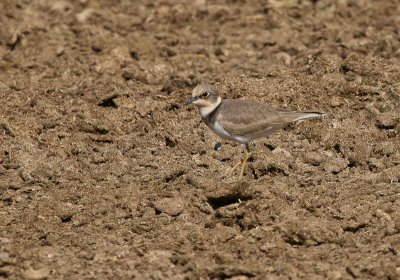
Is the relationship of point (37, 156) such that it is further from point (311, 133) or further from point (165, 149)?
point (311, 133)

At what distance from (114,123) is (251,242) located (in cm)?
306

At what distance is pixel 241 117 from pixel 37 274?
9.74ft

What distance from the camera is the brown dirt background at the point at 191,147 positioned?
737 centimetres

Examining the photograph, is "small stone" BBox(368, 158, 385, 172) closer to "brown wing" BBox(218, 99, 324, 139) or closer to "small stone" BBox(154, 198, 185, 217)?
"brown wing" BBox(218, 99, 324, 139)

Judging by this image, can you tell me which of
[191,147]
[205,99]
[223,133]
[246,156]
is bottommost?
[191,147]

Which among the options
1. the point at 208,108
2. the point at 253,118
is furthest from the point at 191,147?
the point at 253,118

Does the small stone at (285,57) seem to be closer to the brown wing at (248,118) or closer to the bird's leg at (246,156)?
the brown wing at (248,118)

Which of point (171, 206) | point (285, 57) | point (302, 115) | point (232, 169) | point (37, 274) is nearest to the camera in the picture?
point (37, 274)

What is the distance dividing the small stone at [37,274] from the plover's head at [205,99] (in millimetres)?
2815

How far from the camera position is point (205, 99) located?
911 cm

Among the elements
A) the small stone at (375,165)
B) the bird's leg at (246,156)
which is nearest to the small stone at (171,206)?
the bird's leg at (246,156)

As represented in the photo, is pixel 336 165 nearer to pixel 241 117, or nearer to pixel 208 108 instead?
pixel 241 117

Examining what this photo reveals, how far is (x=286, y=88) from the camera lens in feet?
33.8

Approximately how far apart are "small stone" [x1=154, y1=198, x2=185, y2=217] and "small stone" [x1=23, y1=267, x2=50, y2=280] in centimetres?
144
